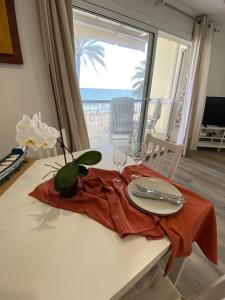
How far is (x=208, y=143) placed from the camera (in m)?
3.78

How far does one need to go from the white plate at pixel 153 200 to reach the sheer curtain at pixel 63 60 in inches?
41.9

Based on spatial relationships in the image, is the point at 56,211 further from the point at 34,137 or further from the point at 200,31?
the point at 200,31

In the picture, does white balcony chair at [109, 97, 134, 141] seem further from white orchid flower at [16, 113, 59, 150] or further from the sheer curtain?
white orchid flower at [16, 113, 59, 150]

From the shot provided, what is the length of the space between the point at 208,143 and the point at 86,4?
3368 millimetres

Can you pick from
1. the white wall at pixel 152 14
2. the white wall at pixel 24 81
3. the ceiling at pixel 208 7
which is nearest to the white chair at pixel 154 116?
the white wall at pixel 152 14

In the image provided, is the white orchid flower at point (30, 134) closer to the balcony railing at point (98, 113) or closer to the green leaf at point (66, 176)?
the green leaf at point (66, 176)

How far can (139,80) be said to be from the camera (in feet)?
9.21

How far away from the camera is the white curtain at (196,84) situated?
2.88 metres

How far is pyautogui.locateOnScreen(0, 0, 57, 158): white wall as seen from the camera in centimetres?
146

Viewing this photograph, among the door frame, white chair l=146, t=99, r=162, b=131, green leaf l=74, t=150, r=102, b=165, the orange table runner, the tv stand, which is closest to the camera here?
the orange table runner

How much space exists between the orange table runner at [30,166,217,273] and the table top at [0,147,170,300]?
32mm

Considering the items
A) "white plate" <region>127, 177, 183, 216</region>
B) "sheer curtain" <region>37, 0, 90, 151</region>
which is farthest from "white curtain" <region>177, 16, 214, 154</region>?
"white plate" <region>127, 177, 183, 216</region>

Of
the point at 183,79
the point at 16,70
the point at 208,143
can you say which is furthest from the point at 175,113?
the point at 16,70

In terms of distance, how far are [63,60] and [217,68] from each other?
3.54 m
